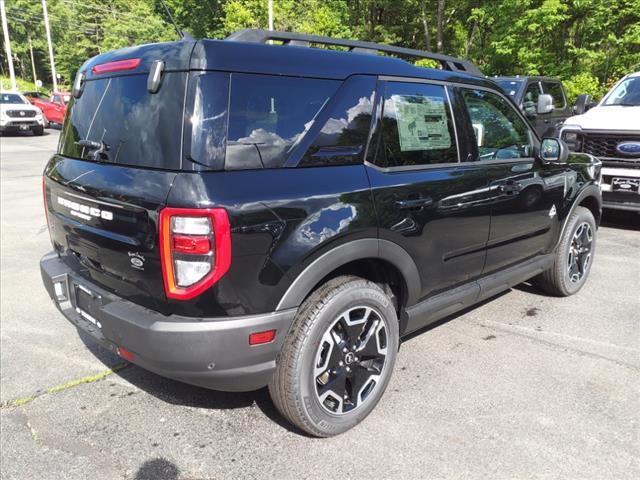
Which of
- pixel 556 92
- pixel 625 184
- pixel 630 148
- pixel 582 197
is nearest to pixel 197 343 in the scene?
pixel 582 197

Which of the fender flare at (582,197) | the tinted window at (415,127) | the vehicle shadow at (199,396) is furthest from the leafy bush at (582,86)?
the vehicle shadow at (199,396)

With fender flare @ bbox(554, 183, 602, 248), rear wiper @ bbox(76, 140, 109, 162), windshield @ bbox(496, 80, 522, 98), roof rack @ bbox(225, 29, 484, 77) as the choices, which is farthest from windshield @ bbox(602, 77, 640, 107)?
rear wiper @ bbox(76, 140, 109, 162)

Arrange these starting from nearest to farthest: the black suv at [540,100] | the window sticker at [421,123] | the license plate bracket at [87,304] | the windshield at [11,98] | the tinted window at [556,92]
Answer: the license plate bracket at [87,304] → the window sticker at [421,123] → the black suv at [540,100] → the tinted window at [556,92] → the windshield at [11,98]

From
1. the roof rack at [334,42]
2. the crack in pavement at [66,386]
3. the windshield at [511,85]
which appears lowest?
the crack in pavement at [66,386]

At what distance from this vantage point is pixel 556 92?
1095 cm

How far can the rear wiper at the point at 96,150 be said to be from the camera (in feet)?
8.54

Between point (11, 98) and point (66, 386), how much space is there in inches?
951

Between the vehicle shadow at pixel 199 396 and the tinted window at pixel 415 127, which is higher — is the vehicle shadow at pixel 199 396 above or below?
below

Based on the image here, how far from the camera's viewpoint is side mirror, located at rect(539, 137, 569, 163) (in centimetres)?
386

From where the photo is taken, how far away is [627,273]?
526cm

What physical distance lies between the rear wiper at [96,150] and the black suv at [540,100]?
296 inches

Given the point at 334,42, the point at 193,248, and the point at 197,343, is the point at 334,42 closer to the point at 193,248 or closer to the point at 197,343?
the point at 193,248

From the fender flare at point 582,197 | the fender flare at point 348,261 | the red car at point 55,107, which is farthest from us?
the red car at point 55,107

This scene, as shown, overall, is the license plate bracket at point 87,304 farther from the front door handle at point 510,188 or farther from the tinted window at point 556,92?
the tinted window at point 556,92
